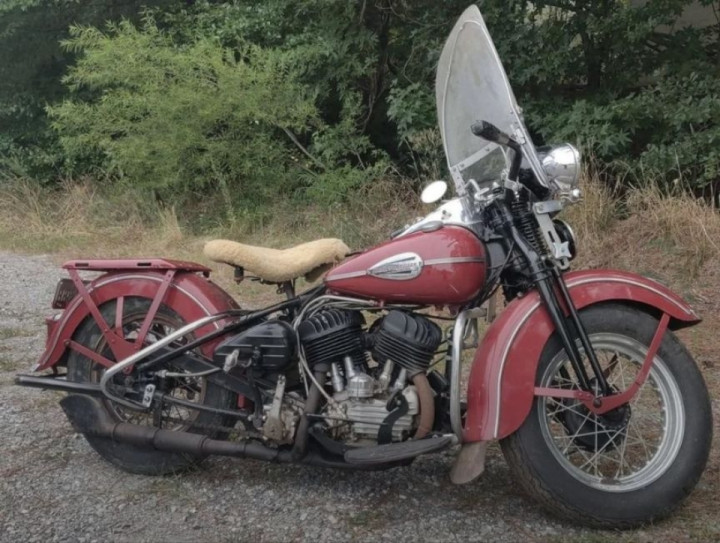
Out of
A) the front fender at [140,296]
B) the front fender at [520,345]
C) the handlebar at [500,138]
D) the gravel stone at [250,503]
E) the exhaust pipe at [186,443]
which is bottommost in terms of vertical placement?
the gravel stone at [250,503]

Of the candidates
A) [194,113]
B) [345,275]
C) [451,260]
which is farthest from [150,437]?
[194,113]

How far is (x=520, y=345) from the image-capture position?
9.20 feet

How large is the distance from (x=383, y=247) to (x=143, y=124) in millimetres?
8233

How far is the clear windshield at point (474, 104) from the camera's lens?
2.84 metres

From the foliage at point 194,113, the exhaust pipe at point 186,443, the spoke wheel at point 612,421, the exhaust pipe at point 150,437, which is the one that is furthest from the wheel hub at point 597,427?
the foliage at point 194,113

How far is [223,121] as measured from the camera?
1043cm

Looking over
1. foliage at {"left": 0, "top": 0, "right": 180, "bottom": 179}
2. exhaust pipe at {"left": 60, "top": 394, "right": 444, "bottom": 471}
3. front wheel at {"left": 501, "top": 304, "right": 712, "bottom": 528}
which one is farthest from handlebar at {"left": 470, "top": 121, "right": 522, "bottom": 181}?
foliage at {"left": 0, "top": 0, "right": 180, "bottom": 179}

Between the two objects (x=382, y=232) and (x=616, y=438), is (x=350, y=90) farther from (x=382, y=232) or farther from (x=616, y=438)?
(x=616, y=438)

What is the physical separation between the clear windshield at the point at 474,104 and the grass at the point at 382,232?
1.43 metres

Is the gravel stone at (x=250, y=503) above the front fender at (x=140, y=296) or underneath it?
underneath

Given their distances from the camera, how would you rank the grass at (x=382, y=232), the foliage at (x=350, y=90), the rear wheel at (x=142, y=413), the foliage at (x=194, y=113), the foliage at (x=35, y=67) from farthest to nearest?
1. the foliage at (x=35, y=67)
2. the foliage at (x=194, y=113)
3. the foliage at (x=350, y=90)
4. the grass at (x=382, y=232)
5. the rear wheel at (x=142, y=413)

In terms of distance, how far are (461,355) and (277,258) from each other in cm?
86

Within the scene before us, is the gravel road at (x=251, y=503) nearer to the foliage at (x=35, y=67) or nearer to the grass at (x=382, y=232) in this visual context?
the grass at (x=382, y=232)

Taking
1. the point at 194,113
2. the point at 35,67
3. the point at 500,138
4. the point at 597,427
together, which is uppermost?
the point at 35,67
